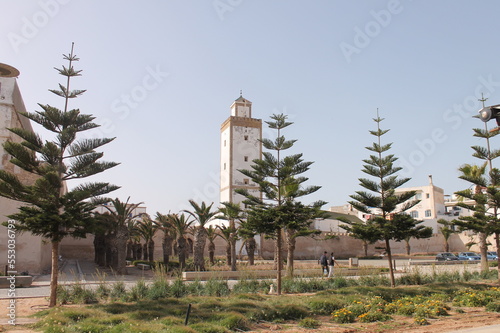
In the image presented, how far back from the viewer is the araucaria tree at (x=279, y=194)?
42.0 ft

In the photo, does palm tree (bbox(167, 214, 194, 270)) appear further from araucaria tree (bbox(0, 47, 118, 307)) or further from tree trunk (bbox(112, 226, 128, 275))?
araucaria tree (bbox(0, 47, 118, 307))

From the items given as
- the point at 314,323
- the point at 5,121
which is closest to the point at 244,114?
the point at 5,121

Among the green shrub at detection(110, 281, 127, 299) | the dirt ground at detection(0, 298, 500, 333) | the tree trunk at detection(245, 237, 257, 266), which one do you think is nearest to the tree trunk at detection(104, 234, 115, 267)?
the tree trunk at detection(245, 237, 257, 266)

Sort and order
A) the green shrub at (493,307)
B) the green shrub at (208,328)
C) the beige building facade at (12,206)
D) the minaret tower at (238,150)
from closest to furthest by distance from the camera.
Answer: the green shrub at (208,328) < the green shrub at (493,307) < the beige building facade at (12,206) < the minaret tower at (238,150)

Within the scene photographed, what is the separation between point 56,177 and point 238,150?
31.0 meters

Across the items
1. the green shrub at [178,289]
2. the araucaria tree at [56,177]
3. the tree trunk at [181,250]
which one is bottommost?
the green shrub at [178,289]

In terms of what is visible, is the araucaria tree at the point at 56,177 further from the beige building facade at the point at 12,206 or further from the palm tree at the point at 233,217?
the beige building facade at the point at 12,206

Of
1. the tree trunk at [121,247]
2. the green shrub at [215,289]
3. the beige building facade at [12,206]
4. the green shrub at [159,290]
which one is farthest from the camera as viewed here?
the tree trunk at [121,247]

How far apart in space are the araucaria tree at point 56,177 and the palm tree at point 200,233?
32.5 feet

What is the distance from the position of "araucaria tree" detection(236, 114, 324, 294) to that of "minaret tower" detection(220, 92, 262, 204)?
81.2 ft

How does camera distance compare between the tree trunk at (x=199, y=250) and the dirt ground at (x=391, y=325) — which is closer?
the dirt ground at (x=391, y=325)

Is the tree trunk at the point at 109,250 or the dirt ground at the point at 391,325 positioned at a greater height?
the tree trunk at the point at 109,250

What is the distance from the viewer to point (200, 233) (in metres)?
20.7

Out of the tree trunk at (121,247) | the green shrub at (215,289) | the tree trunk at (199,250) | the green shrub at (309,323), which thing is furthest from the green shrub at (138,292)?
the tree trunk at (121,247)
